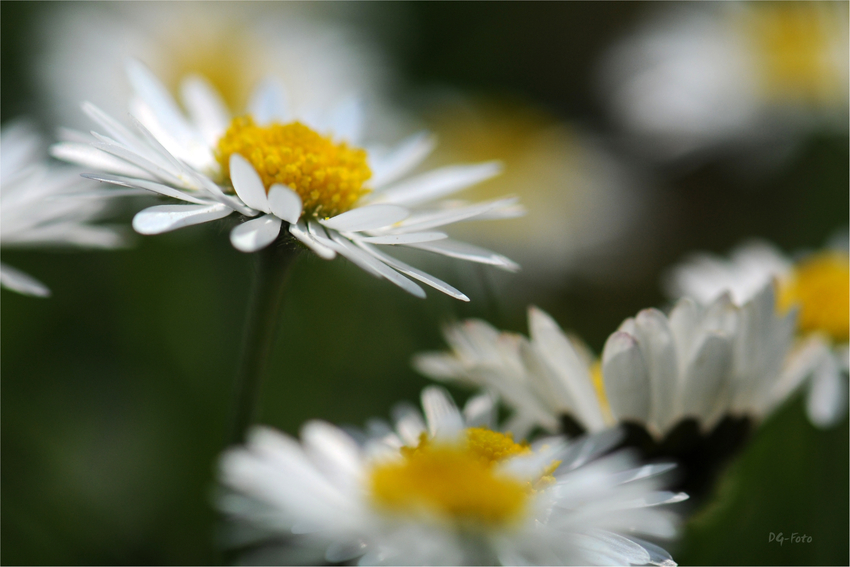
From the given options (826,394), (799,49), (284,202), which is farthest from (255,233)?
(799,49)

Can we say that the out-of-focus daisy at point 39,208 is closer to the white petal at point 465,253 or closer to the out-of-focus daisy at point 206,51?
the white petal at point 465,253

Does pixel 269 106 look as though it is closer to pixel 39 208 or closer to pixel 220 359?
pixel 39 208

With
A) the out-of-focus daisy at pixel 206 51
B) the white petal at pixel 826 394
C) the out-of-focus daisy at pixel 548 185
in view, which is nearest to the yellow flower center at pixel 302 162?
the white petal at pixel 826 394

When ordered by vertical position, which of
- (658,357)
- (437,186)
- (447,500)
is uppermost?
(437,186)

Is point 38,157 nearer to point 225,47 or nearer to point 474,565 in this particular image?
point 474,565

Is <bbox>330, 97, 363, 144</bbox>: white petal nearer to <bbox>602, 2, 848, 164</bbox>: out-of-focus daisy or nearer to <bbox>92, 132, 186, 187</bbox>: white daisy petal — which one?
<bbox>92, 132, 186, 187</bbox>: white daisy petal
